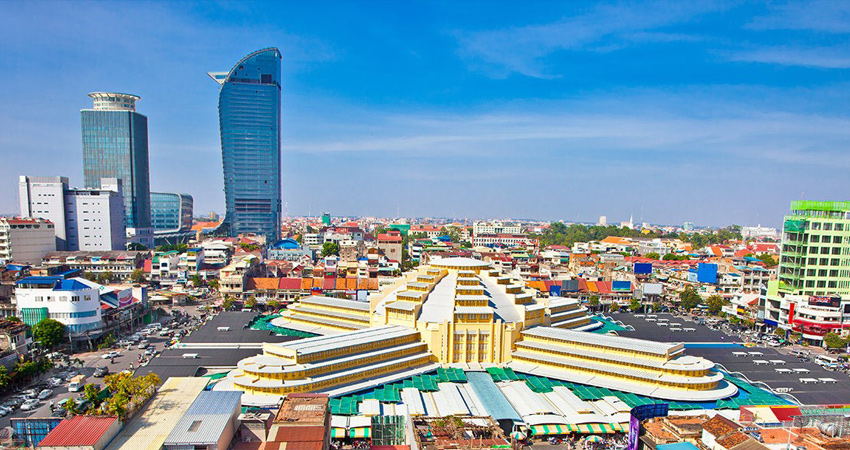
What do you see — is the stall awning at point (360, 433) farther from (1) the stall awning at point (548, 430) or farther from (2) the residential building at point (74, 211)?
(2) the residential building at point (74, 211)

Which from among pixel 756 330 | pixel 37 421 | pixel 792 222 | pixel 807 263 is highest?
pixel 792 222

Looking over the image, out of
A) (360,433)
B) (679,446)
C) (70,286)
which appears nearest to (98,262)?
(70,286)

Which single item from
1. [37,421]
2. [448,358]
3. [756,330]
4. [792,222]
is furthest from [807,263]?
[37,421]

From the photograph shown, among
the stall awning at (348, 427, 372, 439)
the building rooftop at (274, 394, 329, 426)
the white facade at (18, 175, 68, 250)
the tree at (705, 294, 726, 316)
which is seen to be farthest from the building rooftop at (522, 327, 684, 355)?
the white facade at (18, 175, 68, 250)

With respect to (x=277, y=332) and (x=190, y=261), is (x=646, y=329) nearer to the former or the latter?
(x=277, y=332)

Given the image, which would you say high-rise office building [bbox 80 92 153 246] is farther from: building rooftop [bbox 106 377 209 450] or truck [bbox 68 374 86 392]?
building rooftop [bbox 106 377 209 450]

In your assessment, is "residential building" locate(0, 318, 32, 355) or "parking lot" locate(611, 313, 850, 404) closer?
"parking lot" locate(611, 313, 850, 404)
